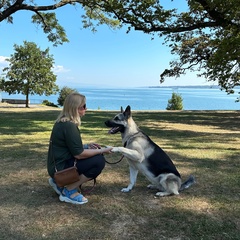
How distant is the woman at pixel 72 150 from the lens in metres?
4.38

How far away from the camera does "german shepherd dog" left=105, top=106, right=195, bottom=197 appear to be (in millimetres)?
4906

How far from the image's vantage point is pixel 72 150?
4391 mm

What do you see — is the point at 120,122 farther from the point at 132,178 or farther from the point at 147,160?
the point at 132,178

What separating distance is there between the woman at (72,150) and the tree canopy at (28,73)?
32572mm

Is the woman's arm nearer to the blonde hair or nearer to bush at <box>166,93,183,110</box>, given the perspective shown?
the blonde hair

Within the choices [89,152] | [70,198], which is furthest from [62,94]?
[89,152]

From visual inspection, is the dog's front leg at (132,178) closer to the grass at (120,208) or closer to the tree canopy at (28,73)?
the grass at (120,208)

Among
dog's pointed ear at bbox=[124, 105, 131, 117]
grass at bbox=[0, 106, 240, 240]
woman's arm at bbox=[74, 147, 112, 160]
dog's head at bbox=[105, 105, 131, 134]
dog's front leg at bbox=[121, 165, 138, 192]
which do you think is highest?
dog's pointed ear at bbox=[124, 105, 131, 117]

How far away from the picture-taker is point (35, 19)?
21.9 meters

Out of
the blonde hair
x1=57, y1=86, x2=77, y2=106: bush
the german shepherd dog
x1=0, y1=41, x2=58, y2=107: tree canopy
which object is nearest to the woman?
the blonde hair

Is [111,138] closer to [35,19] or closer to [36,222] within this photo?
[36,222]

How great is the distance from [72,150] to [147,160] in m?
1.32

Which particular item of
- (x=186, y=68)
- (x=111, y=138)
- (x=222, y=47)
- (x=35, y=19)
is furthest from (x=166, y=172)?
(x=186, y=68)

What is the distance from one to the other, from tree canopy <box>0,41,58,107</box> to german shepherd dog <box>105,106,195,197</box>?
32210mm
